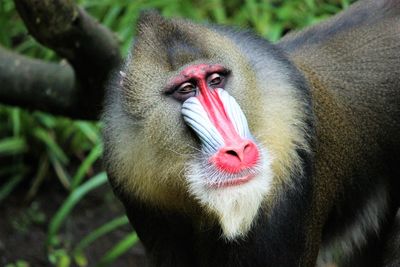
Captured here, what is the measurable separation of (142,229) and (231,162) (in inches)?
33.8

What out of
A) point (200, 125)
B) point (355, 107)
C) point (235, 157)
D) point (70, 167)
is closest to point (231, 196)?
point (235, 157)

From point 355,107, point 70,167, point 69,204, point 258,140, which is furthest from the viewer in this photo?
point 70,167

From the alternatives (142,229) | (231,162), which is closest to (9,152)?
(142,229)

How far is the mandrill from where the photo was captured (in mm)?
2986

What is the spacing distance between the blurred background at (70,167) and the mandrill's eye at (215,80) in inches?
93.2

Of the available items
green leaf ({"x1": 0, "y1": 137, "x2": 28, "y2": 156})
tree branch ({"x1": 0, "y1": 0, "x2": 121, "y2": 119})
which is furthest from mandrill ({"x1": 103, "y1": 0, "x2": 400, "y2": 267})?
green leaf ({"x1": 0, "y1": 137, "x2": 28, "y2": 156})

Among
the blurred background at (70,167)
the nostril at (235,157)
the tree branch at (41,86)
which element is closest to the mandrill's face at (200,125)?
the nostril at (235,157)

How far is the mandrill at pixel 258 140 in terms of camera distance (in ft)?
9.80

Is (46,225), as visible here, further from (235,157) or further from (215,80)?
(235,157)

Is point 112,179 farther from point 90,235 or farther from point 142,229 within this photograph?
point 90,235

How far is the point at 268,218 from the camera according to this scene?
133 inches

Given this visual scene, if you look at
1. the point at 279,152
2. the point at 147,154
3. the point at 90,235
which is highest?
the point at 147,154

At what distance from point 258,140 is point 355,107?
0.83m

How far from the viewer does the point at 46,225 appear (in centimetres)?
590
